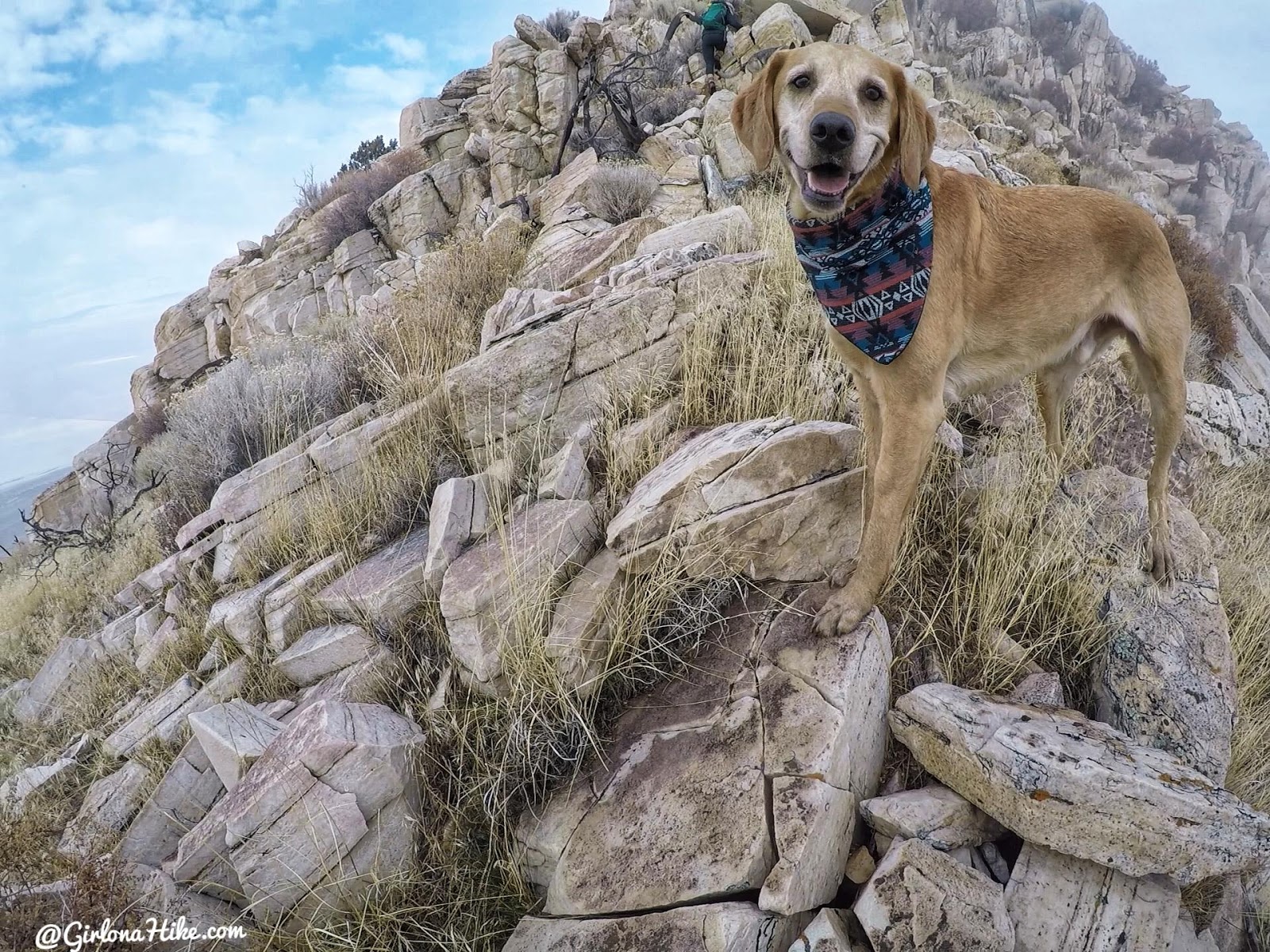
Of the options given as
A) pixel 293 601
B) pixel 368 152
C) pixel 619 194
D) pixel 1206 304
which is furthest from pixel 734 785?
pixel 368 152

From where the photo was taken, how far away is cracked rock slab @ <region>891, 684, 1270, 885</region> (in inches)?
74.2

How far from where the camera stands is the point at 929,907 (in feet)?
6.07

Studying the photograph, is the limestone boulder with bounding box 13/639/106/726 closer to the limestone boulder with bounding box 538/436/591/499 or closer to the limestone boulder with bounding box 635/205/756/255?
the limestone boulder with bounding box 538/436/591/499

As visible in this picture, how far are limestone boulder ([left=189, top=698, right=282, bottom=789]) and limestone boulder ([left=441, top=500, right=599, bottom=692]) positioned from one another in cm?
95

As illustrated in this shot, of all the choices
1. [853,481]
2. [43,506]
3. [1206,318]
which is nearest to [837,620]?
[853,481]

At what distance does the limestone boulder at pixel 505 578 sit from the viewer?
2721 millimetres

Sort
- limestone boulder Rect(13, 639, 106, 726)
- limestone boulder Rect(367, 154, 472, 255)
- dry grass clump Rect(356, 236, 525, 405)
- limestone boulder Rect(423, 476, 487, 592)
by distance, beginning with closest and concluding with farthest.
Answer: limestone boulder Rect(423, 476, 487, 592) → limestone boulder Rect(13, 639, 106, 726) → dry grass clump Rect(356, 236, 525, 405) → limestone boulder Rect(367, 154, 472, 255)

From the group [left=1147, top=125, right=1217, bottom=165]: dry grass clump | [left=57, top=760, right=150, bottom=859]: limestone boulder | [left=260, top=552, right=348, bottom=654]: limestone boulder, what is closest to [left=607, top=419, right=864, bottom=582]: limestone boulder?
[left=260, top=552, right=348, bottom=654]: limestone boulder

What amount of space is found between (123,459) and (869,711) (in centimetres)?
1368

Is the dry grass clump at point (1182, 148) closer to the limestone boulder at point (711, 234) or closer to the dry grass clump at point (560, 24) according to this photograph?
the dry grass clump at point (560, 24)

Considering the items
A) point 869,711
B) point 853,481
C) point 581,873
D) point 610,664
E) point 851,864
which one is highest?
point 853,481

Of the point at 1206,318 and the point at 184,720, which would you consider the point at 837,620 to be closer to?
the point at 184,720

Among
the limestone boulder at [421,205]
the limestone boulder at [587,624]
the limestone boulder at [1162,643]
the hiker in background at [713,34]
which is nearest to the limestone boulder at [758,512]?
the limestone boulder at [587,624]

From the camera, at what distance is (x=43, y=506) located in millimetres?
12977
